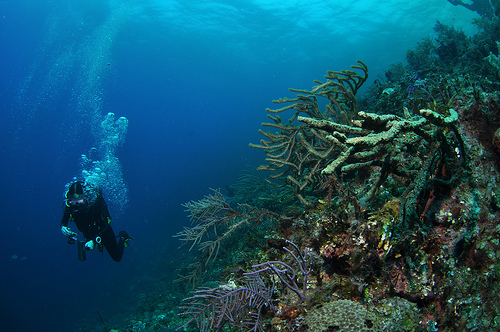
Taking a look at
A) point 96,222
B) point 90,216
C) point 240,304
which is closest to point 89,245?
point 90,216

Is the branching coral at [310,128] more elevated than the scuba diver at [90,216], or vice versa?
the branching coral at [310,128]

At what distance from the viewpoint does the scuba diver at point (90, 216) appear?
676 cm

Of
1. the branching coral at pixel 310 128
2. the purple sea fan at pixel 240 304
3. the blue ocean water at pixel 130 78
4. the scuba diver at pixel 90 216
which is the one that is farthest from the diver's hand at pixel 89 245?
the blue ocean water at pixel 130 78

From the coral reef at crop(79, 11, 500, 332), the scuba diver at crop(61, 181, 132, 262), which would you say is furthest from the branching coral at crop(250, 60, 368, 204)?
the scuba diver at crop(61, 181, 132, 262)

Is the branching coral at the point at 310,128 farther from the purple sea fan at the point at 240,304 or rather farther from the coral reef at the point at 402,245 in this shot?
the purple sea fan at the point at 240,304

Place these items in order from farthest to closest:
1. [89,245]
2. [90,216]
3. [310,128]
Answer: [90,216]
[89,245]
[310,128]

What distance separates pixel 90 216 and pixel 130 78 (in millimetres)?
70102

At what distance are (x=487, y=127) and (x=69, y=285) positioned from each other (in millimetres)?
31720

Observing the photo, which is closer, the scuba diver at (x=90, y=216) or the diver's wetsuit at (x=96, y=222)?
the scuba diver at (x=90, y=216)

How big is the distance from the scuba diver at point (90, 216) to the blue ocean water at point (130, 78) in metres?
4.58

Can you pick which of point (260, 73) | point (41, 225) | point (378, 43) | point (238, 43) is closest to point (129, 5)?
point (238, 43)

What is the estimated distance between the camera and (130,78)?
65.6 meters

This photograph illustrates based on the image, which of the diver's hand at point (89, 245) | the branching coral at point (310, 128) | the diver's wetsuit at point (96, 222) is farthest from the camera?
the diver's wetsuit at point (96, 222)

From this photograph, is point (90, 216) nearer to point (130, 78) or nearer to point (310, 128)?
point (310, 128)
